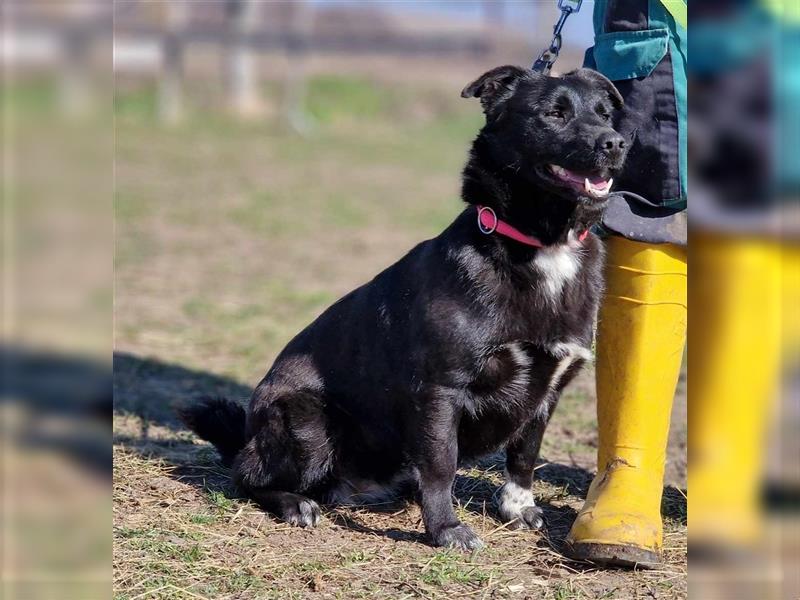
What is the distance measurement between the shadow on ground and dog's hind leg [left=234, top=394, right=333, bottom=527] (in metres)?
0.13

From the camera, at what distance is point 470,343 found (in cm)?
278

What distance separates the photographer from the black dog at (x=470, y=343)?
111 inches

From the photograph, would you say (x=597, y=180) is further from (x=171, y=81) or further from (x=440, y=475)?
(x=171, y=81)

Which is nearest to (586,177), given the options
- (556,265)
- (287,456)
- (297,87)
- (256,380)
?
(556,265)

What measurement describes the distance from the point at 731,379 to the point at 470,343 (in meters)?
1.61

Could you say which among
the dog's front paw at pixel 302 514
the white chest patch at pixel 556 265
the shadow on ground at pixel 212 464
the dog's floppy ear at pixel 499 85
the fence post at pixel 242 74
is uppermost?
the fence post at pixel 242 74

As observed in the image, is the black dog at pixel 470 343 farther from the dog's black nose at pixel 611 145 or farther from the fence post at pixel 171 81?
the fence post at pixel 171 81

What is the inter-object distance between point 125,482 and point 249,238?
592cm

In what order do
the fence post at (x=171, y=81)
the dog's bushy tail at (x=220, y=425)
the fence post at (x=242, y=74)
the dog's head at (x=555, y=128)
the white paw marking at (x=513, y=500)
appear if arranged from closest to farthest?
the dog's head at (x=555, y=128)
the white paw marking at (x=513, y=500)
the dog's bushy tail at (x=220, y=425)
the fence post at (x=171, y=81)
the fence post at (x=242, y=74)

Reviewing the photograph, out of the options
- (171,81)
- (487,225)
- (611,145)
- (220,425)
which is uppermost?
(171,81)

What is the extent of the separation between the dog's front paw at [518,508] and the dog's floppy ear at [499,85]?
1215mm

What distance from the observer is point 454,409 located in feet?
9.34

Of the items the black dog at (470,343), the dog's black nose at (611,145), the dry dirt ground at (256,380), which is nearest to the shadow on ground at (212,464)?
the dry dirt ground at (256,380)

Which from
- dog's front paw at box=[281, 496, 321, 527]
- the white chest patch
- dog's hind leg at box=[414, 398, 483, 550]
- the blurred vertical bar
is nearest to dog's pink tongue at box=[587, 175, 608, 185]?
the white chest patch
